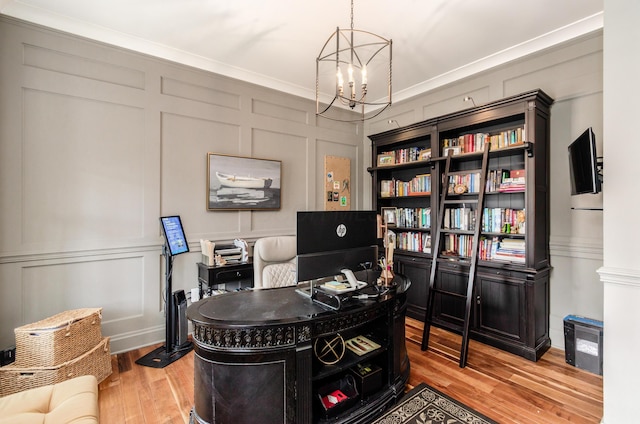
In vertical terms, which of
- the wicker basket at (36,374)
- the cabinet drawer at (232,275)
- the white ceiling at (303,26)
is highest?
the white ceiling at (303,26)

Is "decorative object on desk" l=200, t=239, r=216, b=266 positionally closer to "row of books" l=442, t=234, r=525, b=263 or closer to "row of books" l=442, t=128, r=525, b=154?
"row of books" l=442, t=234, r=525, b=263

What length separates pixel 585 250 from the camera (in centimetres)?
275

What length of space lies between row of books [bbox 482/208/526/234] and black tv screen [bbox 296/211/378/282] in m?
1.79

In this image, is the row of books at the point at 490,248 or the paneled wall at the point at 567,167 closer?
the paneled wall at the point at 567,167

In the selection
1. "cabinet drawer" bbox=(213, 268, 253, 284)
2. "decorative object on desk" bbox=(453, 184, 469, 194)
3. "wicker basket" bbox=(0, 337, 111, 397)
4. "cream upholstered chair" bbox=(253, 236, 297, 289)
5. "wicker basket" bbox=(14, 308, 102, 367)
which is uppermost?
"decorative object on desk" bbox=(453, 184, 469, 194)

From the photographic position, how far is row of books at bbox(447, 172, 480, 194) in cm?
326

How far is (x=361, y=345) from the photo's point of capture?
205 centimetres

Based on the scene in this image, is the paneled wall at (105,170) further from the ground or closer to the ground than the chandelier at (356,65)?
closer to the ground

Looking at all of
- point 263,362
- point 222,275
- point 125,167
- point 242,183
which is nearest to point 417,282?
point 222,275

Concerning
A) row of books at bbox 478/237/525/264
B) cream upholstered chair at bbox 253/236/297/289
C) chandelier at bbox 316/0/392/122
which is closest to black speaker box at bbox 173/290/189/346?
cream upholstered chair at bbox 253/236/297/289

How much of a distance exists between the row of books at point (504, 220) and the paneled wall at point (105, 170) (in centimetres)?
274

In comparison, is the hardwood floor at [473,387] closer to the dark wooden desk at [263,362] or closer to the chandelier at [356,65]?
the dark wooden desk at [263,362]

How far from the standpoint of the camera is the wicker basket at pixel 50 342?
213cm

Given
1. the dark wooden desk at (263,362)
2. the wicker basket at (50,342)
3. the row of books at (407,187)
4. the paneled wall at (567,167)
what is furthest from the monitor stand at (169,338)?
the paneled wall at (567,167)
